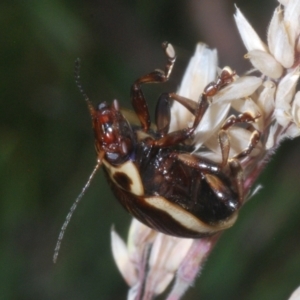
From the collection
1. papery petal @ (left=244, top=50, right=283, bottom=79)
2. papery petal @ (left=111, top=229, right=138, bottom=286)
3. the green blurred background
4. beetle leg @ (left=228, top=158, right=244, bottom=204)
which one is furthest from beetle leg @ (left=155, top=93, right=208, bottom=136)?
the green blurred background

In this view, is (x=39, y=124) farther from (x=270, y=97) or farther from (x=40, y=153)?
(x=270, y=97)

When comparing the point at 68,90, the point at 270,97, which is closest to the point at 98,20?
the point at 68,90

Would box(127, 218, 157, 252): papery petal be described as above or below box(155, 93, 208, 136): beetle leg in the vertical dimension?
below

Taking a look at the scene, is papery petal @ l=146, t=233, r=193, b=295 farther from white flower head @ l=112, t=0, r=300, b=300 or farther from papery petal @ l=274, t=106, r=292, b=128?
papery petal @ l=274, t=106, r=292, b=128

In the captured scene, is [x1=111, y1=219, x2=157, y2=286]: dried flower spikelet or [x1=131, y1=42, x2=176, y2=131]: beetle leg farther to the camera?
[x1=111, y1=219, x2=157, y2=286]: dried flower spikelet

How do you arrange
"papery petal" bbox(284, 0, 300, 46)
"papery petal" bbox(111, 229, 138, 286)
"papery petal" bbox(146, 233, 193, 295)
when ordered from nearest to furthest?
"papery petal" bbox(284, 0, 300, 46) → "papery petal" bbox(146, 233, 193, 295) → "papery petal" bbox(111, 229, 138, 286)

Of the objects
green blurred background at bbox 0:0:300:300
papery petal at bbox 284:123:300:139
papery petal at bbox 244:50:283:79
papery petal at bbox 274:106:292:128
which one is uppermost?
papery petal at bbox 244:50:283:79

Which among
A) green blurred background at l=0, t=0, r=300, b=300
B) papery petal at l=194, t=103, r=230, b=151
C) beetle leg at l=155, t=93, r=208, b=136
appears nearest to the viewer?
papery petal at l=194, t=103, r=230, b=151
